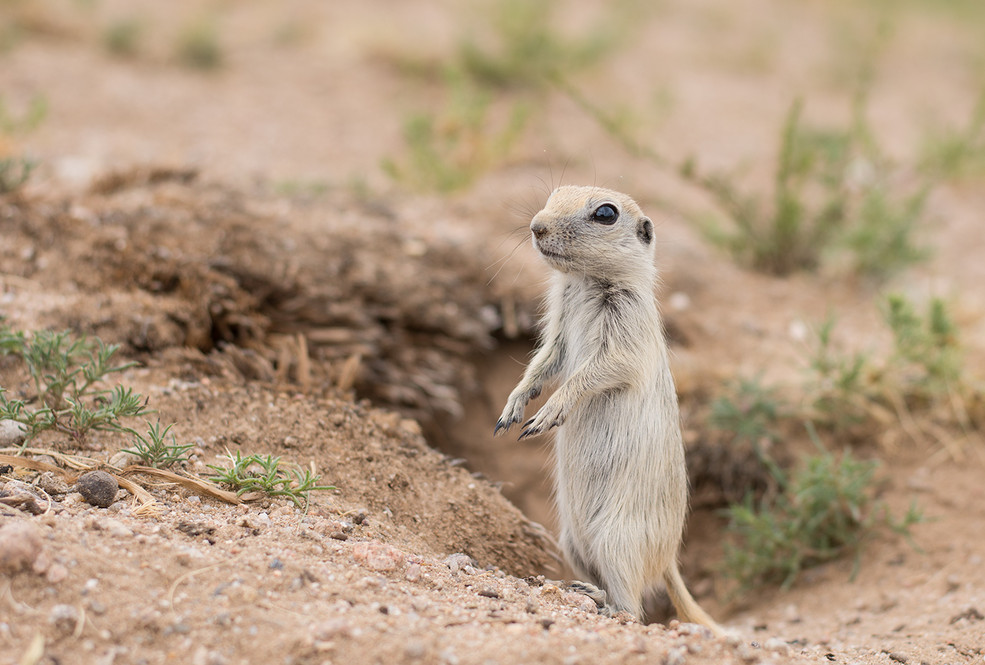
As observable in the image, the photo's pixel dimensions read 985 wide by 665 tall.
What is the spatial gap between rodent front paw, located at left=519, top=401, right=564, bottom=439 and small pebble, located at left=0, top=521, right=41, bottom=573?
1688mm

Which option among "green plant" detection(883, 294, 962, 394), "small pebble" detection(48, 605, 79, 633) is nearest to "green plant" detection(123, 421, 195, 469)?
"small pebble" detection(48, 605, 79, 633)

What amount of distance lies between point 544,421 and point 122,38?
828 cm

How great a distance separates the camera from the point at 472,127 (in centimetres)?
716

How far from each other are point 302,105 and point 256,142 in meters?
1.23

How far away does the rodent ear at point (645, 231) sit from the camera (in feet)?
12.2

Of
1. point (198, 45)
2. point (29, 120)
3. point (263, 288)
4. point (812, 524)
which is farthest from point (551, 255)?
point (198, 45)

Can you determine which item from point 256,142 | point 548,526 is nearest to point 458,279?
Result: point 548,526

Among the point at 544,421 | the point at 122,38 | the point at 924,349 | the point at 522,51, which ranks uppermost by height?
the point at 522,51

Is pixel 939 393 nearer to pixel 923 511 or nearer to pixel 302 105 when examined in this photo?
pixel 923 511

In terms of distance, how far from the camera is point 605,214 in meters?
3.54

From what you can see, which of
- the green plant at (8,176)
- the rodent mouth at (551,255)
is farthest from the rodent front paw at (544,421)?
the green plant at (8,176)

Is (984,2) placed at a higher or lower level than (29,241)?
higher

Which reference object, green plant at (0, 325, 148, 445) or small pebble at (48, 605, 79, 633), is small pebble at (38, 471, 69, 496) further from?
Result: small pebble at (48, 605, 79, 633)

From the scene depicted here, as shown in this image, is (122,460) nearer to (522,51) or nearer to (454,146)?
(454,146)
